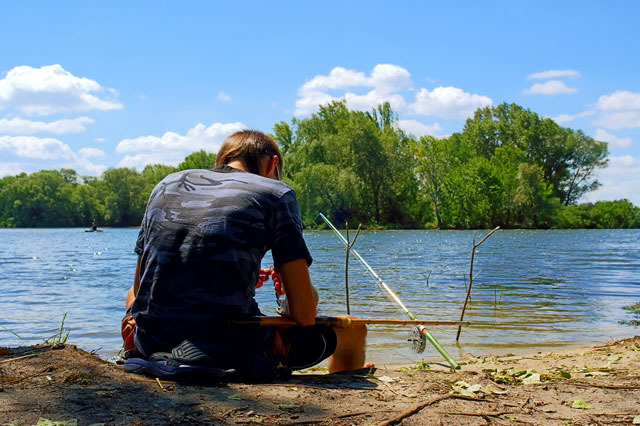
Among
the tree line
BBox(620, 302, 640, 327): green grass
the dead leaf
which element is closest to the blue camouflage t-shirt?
the dead leaf

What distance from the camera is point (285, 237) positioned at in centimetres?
291

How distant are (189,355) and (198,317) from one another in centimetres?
20

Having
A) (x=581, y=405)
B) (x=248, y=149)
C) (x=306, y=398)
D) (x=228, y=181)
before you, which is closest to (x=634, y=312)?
(x=581, y=405)

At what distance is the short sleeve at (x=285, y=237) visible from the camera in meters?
2.90

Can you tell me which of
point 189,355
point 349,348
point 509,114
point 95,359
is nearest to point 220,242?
point 189,355

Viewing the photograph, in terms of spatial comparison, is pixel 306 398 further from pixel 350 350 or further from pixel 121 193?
pixel 121 193

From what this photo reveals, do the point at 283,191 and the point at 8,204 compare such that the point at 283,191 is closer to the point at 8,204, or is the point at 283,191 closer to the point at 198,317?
the point at 198,317

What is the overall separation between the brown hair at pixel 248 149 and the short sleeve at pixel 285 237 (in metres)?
0.37

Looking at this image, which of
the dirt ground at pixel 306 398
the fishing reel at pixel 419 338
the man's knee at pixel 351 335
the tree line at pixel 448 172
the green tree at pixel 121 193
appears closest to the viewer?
the dirt ground at pixel 306 398

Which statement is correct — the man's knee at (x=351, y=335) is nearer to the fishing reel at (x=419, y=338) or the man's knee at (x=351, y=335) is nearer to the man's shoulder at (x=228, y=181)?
Answer: the man's shoulder at (x=228, y=181)

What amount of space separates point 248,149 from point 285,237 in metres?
0.58

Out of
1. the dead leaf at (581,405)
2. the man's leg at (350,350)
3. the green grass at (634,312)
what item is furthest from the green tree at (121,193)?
the dead leaf at (581,405)

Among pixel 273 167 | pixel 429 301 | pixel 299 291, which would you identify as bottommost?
pixel 429 301

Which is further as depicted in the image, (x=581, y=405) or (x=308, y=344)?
(x=308, y=344)
